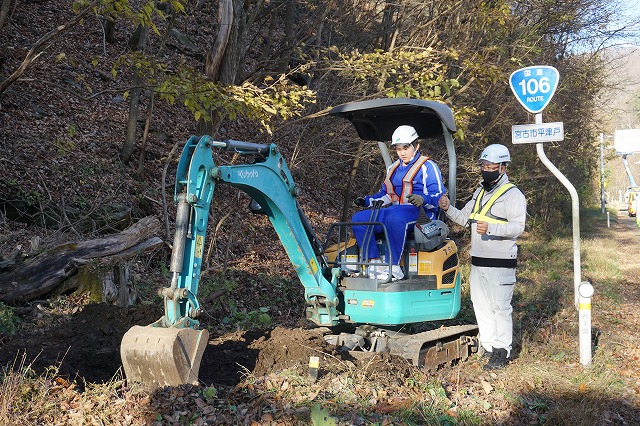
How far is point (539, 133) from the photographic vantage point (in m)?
7.71

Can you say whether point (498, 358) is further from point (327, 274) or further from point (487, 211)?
point (327, 274)

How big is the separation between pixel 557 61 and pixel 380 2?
9795mm

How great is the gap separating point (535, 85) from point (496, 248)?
6.58 feet

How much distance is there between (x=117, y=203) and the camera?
12039 mm

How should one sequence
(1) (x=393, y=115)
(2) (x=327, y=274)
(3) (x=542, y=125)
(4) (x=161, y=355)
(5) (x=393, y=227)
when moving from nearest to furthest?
1. (4) (x=161, y=355)
2. (5) (x=393, y=227)
3. (2) (x=327, y=274)
4. (3) (x=542, y=125)
5. (1) (x=393, y=115)

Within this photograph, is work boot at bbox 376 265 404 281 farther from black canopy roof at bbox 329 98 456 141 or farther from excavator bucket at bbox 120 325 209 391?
excavator bucket at bbox 120 325 209 391

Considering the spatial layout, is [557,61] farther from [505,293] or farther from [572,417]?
[572,417]

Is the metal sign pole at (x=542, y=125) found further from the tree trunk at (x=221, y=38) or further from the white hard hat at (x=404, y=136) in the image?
the tree trunk at (x=221, y=38)

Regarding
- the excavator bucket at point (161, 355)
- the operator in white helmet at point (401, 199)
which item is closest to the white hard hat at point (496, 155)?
the operator in white helmet at point (401, 199)

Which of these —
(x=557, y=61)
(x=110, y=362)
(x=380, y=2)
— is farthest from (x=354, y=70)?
(x=557, y=61)

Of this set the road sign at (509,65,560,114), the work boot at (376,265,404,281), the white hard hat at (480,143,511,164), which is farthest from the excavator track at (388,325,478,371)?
the road sign at (509,65,560,114)

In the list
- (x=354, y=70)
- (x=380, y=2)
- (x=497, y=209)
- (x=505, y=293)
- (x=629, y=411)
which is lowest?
(x=629, y=411)

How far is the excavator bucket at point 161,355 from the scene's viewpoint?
517cm

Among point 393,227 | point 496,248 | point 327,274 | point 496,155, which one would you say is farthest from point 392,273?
point 496,155
